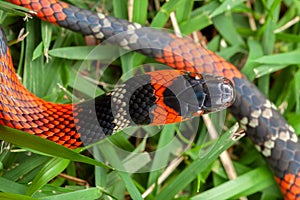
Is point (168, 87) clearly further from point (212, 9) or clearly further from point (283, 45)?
point (283, 45)

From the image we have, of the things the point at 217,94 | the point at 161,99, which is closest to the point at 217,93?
the point at 217,94

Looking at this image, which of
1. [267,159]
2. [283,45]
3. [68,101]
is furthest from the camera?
[283,45]

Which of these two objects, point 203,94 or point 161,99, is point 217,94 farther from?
point 161,99

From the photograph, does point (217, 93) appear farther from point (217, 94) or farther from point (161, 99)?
point (161, 99)

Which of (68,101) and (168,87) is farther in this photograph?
(68,101)

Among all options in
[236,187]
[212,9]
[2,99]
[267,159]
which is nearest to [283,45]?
[212,9]

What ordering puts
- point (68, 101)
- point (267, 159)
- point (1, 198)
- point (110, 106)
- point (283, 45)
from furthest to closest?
point (283, 45)
point (267, 159)
point (68, 101)
point (110, 106)
point (1, 198)

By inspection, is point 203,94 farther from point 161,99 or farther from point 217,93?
point 161,99

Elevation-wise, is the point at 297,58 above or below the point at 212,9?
below
